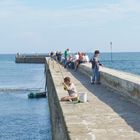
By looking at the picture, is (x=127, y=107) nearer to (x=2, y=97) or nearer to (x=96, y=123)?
(x=96, y=123)

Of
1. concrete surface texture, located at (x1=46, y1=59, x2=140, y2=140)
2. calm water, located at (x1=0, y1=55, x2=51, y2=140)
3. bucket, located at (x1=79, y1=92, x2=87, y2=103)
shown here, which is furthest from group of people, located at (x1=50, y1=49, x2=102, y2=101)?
calm water, located at (x1=0, y1=55, x2=51, y2=140)

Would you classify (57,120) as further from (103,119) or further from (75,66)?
(75,66)

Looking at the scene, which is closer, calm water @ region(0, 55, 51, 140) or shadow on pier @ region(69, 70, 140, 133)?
shadow on pier @ region(69, 70, 140, 133)

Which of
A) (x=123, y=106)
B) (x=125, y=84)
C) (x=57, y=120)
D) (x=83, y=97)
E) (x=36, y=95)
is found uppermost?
(x=125, y=84)

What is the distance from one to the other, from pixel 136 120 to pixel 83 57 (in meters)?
24.6

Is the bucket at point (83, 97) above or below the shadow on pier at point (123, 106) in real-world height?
above

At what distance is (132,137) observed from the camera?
28.5ft

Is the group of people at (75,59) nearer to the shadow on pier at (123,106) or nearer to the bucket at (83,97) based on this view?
the shadow on pier at (123,106)

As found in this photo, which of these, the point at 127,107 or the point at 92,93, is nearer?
the point at 127,107

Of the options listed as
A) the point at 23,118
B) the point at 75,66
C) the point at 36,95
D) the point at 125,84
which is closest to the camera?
the point at 125,84

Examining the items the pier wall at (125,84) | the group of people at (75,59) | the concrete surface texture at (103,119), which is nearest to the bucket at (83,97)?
the concrete surface texture at (103,119)

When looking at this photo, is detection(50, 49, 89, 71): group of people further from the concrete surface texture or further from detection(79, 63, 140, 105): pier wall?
the concrete surface texture

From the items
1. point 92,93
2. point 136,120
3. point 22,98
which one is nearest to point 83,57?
point 22,98

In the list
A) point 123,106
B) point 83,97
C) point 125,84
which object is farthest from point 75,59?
point 123,106
